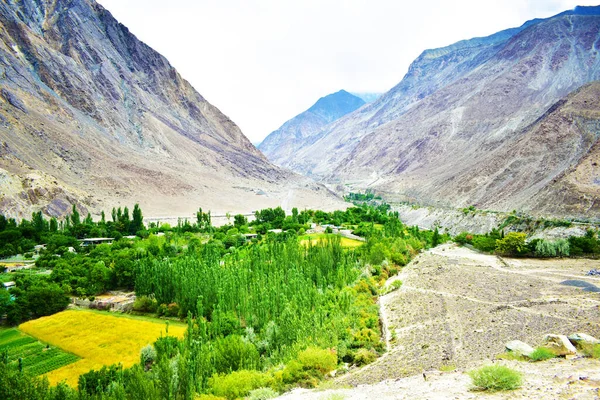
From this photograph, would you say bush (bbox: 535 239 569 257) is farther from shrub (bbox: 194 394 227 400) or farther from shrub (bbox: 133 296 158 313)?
shrub (bbox: 194 394 227 400)

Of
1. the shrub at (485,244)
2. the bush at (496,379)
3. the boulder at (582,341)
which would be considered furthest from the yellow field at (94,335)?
the shrub at (485,244)

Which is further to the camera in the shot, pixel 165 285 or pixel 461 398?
pixel 165 285

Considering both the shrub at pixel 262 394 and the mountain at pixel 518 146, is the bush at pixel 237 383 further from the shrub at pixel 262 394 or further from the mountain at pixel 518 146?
the mountain at pixel 518 146

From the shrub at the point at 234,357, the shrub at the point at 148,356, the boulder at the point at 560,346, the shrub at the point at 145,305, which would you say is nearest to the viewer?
the boulder at the point at 560,346

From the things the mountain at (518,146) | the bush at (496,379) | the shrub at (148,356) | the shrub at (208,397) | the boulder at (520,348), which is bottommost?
the shrub at (148,356)

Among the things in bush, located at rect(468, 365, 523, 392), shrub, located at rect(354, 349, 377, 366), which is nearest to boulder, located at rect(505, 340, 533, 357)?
bush, located at rect(468, 365, 523, 392)

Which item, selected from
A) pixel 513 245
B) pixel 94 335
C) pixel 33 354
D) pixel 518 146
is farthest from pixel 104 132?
pixel 518 146

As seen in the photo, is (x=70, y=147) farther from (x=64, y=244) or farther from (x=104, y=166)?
(x=64, y=244)

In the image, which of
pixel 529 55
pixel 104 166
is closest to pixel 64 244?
pixel 104 166
